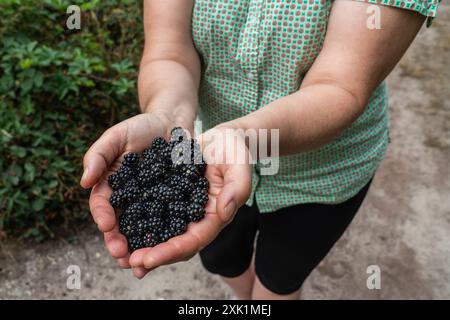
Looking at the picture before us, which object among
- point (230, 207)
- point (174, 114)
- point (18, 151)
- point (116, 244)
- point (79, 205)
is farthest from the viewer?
point (79, 205)

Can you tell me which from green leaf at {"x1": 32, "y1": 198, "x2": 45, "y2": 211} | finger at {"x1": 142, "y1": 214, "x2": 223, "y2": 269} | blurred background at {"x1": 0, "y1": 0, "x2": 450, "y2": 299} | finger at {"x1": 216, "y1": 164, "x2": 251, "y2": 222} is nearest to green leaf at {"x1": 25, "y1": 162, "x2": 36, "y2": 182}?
blurred background at {"x1": 0, "y1": 0, "x2": 450, "y2": 299}

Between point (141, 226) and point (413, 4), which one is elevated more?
point (413, 4)

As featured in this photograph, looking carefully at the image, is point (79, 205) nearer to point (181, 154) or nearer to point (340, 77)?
point (181, 154)

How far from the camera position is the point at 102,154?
1169 millimetres

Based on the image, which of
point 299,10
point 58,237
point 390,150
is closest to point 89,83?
point 58,237

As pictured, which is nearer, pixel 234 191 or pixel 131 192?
pixel 234 191

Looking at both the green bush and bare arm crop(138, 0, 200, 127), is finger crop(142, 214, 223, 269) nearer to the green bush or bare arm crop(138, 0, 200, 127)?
bare arm crop(138, 0, 200, 127)

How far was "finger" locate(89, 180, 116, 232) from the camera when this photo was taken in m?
1.10

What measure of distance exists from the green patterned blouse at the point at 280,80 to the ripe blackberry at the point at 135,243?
54 cm

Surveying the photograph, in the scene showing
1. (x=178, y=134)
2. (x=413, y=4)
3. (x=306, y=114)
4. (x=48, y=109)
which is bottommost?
(x=48, y=109)

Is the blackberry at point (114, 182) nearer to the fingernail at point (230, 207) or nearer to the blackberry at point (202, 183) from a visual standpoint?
the blackberry at point (202, 183)

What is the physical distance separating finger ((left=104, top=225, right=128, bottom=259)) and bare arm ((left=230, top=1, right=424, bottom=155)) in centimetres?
45

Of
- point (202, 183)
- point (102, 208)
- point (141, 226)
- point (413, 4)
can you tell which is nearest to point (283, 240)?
point (202, 183)

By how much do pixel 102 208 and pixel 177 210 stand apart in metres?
0.21
